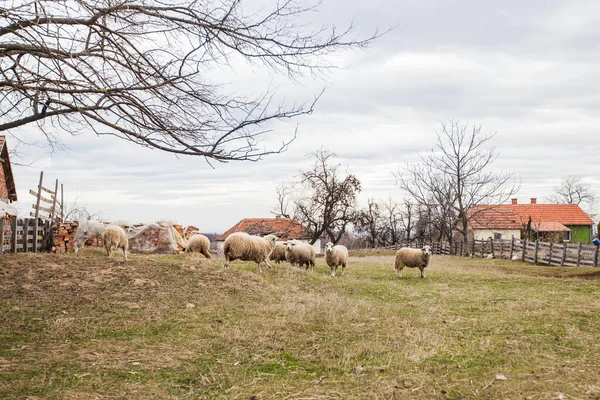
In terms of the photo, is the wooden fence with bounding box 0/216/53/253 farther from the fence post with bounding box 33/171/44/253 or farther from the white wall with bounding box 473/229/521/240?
the white wall with bounding box 473/229/521/240

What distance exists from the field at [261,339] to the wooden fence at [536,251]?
14.3 m

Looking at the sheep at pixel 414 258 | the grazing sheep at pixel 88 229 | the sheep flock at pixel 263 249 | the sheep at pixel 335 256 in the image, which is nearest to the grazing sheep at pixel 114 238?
the sheep flock at pixel 263 249

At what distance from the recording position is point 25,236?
18.0 meters

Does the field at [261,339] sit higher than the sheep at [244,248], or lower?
lower

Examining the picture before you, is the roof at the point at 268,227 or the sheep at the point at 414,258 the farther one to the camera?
the roof at the point at 268,227

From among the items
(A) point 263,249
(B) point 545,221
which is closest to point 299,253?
(A) point 263,249

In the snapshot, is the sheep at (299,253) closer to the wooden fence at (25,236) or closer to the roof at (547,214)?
the wooden fence at (25,236)

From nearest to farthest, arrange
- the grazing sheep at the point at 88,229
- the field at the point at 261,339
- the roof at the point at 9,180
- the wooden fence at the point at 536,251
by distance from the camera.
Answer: the field at the point at 261,339 → the grazing sheep at the point at 88,229 → the wooden fence at the point at 536,251 → the roof at the point at 9,180

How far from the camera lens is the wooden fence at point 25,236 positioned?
16.9 metres

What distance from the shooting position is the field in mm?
5008

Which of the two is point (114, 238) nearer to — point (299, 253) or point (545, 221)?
point (299, 253)

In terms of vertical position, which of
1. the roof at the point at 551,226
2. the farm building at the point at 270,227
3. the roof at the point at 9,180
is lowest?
the farm building at the point at 270,227

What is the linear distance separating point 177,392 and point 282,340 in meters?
2.10

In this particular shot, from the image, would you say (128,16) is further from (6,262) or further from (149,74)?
(6,262)
